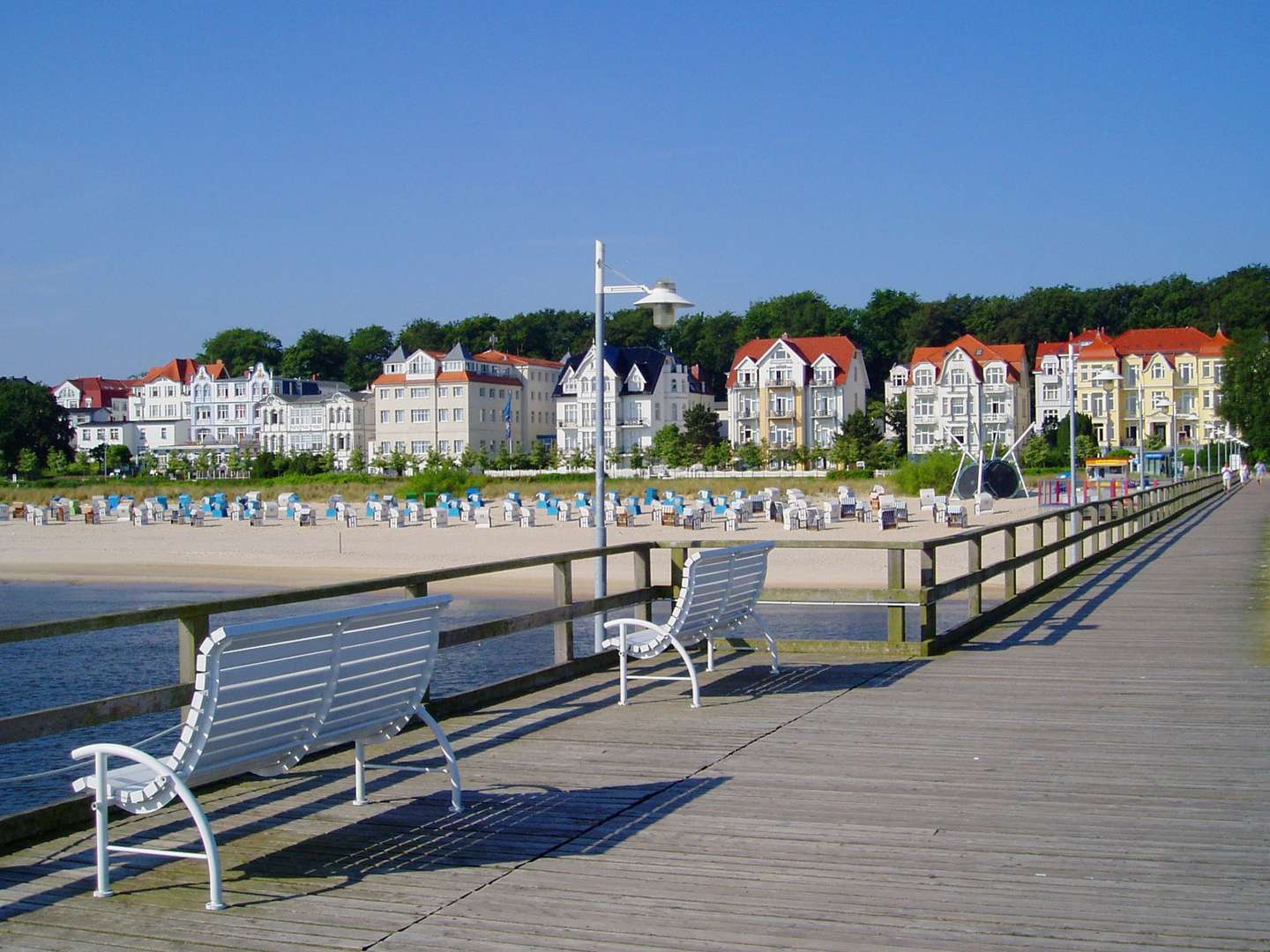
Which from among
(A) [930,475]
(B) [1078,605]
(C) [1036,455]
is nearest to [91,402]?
(C) [1036,455]

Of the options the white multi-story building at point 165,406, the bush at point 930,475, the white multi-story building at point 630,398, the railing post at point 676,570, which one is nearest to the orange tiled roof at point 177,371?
the white multi-story building at point 165,406

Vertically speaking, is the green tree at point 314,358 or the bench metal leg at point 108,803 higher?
the green tree at point 314,358

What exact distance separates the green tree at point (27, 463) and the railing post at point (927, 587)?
111161 millimetres

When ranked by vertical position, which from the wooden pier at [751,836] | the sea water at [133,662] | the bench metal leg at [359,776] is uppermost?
the bench metal leg at [359,776]

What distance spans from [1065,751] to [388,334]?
148829 mm

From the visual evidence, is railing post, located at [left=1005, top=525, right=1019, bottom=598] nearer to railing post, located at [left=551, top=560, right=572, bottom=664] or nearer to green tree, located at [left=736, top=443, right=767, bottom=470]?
railing post, located at [left=551, top=560, right=572, bottom=664]

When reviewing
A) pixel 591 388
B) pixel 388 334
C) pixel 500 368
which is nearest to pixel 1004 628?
pixel 591 388

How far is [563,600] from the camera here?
9.02 meters

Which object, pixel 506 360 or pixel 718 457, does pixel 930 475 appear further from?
pixel 506 360

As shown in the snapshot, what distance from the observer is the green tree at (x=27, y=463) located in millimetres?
109875

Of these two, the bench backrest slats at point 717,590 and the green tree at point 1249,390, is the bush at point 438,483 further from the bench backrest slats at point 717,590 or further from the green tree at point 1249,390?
the bench backrest slats at point 717,590

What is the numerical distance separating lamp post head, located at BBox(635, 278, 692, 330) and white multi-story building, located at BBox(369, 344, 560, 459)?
9284 cm

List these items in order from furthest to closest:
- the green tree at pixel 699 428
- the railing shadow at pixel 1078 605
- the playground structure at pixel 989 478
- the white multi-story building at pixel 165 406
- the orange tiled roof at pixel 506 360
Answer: the white multi-story building at pixel 165 406 < the orange tiled roof at pixel 506 360 < the green tree at pixel 699 428 < the playground structure at pixel 989 478 < the railing shadow at pixel 1078 605

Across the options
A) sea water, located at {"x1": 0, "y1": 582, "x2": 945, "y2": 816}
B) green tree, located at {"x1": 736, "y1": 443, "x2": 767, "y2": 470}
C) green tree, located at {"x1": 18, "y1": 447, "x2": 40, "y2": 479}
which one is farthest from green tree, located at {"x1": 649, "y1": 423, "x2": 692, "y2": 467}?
sea water, located at {"x1": 0, "y1": 582, "x2": 945, "y2": 816}
